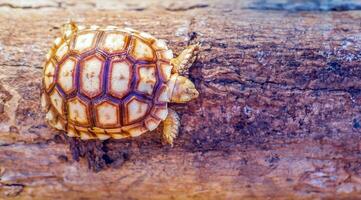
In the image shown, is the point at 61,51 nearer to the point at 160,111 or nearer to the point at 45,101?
the point at 45,101

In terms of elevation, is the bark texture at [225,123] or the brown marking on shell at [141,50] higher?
the brown marking on shell at [141,50]

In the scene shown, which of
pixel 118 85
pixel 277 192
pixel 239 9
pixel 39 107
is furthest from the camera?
pixel 239 9

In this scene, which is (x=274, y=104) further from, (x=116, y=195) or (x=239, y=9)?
(x=116, y=195)

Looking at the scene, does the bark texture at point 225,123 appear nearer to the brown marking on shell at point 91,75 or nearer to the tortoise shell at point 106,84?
the tortoise shell at point 106,84

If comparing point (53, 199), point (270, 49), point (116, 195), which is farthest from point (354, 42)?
point (53, 199)

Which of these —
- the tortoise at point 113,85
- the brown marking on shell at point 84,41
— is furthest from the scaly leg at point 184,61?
the brown marking on shell at point 84,41

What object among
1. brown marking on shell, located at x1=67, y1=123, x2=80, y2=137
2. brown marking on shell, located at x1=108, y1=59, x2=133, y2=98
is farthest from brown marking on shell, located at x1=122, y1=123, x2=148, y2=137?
brown marking on shell, located at x1=67, y1=123, x2=80, y2=137
